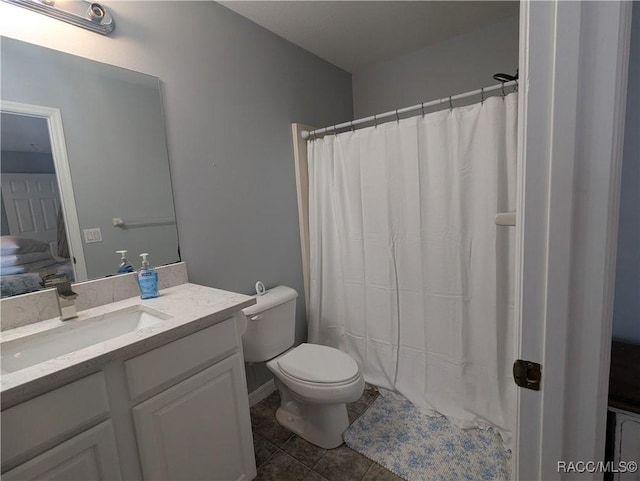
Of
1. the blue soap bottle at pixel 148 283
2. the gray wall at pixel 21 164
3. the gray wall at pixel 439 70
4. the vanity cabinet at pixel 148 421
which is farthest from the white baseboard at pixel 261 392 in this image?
the gray wall at pixel 439 70

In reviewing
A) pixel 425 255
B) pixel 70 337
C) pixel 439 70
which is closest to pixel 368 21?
pixel 439 70

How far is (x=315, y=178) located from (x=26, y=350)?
5.50 ft

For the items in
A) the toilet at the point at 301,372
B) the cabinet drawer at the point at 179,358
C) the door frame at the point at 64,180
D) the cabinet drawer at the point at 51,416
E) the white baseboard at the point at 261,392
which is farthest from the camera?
the white baseboard at the point at 261,392

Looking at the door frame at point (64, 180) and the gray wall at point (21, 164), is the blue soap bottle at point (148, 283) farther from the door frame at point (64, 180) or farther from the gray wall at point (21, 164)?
the gray wall at point (21, 164)

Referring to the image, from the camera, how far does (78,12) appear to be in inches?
47.3

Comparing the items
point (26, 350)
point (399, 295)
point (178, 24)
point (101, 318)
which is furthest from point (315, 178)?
point (26, 350)

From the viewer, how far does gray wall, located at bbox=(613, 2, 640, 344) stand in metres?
0.77

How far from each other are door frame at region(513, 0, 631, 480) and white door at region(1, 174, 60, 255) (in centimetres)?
152

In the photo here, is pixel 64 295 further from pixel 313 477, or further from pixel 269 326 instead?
pixel 313 477

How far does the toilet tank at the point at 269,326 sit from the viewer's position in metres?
1.65

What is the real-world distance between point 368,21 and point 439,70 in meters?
0.69

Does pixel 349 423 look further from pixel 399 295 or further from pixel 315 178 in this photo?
pixel 315 178

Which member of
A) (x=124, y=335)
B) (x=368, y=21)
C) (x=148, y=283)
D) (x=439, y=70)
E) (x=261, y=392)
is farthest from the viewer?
(x=439, y=70)

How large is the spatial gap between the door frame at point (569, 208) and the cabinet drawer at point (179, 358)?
97 centimetres
